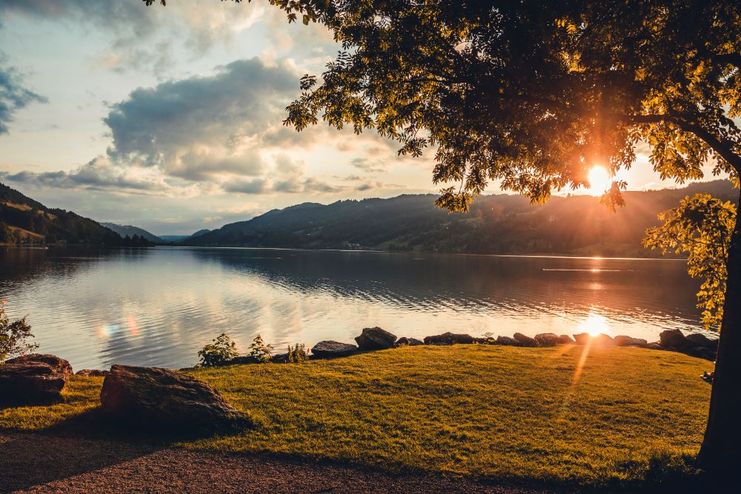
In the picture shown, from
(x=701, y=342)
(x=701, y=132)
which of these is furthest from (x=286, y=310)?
(x=701, y=132)

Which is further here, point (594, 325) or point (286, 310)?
point (286, 310)

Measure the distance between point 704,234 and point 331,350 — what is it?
19.9 metres

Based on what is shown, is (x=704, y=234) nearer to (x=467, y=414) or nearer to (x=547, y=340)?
(x=467, y=414)

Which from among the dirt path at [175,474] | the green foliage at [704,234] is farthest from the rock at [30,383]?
the green foliage at [704,234]

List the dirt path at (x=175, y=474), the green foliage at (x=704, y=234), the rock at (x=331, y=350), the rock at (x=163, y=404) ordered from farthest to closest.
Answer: the rock at (x=331, y=350), the green foliage at (x=704, y=234), the rock at (x=163, y=404), the dirt path at (x=175, y=474)

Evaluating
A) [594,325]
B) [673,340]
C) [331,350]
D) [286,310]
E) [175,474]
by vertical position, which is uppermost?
[175,474]

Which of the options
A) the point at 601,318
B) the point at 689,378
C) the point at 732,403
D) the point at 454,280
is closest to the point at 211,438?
the point at 732,403

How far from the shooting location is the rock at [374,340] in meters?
29.7

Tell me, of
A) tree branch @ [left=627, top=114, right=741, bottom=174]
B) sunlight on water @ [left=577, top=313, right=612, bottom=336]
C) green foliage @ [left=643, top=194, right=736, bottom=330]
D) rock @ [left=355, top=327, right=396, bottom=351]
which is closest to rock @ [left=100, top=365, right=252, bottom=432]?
rock @ [left=355, top=327, right=396, bottom=351]

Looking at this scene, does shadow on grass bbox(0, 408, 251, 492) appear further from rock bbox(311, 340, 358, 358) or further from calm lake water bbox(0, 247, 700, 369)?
calm lake water bbox(0, 247, 700, 369)

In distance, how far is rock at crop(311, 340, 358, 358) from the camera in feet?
89.0

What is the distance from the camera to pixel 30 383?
17.0 meters

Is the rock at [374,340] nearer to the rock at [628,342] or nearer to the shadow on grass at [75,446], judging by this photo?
the shadow on grass at [75,446]

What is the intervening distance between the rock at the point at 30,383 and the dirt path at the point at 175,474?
13.6ft
